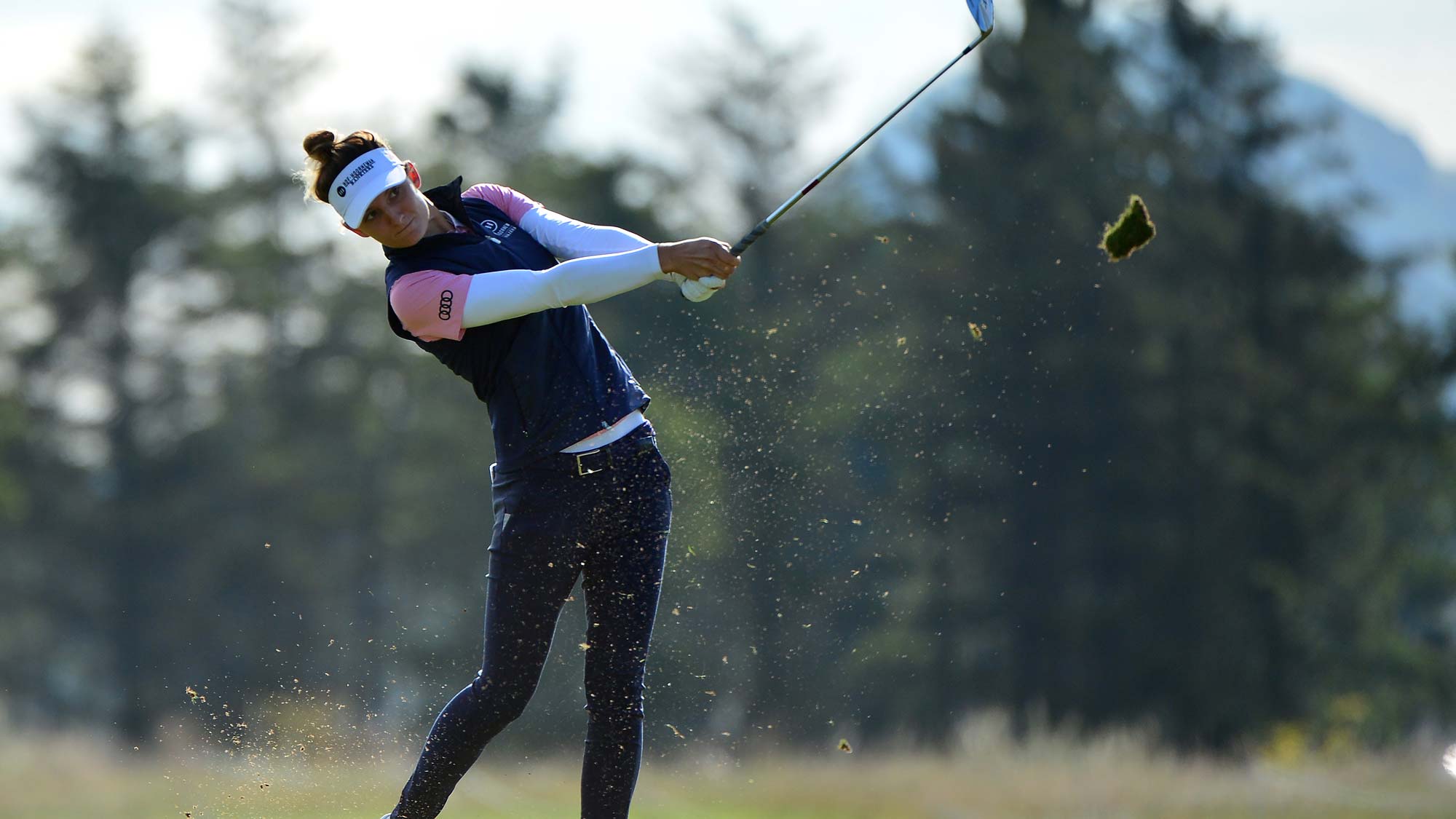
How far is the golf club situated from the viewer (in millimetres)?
4742

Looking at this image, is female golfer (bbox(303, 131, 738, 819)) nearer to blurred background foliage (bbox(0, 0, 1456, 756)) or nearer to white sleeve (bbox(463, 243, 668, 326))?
white sleeve (bbox(463, 243, 668, 326))

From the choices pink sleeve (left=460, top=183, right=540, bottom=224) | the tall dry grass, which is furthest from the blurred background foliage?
pink sleeve (left=460, top=183, right=540, bottom=224)

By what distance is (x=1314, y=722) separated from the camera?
3025cm

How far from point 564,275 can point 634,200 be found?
27.9 metres

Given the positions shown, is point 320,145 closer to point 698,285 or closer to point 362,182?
point 362,182

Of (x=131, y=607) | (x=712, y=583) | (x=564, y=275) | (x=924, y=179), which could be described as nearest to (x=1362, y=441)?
(x=924, y=179)

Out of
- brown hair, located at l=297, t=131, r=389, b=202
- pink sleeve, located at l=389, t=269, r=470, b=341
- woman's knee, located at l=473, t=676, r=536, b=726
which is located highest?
brown hair, located at l=297, t=131, r=389, b=202

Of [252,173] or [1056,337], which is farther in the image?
[252,173]

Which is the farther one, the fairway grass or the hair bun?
the fairway grass

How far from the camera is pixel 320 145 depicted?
4570mm

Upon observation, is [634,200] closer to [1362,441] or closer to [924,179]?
[924,179]

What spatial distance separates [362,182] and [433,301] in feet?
1.34

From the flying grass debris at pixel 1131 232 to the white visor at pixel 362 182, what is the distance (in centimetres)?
274

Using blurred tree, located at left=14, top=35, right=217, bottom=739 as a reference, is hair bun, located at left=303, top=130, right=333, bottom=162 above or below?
below
